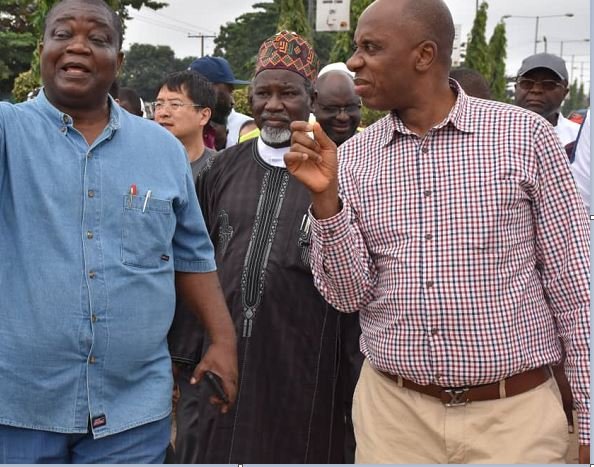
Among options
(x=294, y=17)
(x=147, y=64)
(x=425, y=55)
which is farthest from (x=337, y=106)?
(x=147, y=64)

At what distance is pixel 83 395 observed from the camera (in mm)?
2910

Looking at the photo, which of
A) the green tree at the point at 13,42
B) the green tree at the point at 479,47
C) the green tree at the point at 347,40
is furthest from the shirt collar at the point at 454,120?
the green tree at the point at 479,47

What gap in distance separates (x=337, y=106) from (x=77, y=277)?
258 cm

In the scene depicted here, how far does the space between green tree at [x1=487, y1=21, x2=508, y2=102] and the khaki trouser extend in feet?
160

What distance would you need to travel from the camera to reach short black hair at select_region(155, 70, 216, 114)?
6297 mm

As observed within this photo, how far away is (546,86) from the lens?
6.98 meters

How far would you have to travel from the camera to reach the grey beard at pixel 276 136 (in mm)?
4371

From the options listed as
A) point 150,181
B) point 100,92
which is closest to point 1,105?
point 100,92

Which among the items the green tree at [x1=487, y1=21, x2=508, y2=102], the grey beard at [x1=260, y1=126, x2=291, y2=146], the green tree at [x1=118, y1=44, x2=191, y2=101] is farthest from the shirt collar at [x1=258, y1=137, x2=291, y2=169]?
the green tree at [x1=487, y1=21, x2=508, y2=102]

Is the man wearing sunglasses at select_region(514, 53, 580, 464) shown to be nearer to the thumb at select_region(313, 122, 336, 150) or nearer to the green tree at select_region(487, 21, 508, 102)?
the thumb at select_region(313, 122, 336, 150)

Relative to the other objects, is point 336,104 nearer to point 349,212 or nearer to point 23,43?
point 349,212

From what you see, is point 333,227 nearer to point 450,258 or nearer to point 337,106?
point 450,258

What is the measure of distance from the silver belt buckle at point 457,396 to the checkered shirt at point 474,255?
0.10 feet

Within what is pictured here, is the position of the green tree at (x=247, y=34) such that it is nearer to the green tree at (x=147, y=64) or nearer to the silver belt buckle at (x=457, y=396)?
the green tree at (x=147, y=64)
